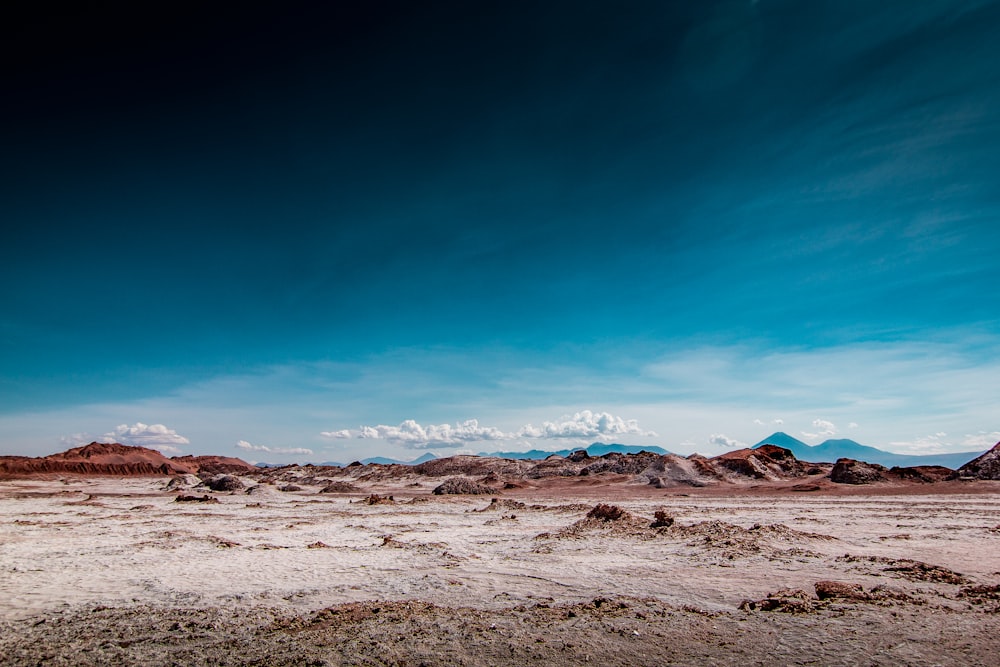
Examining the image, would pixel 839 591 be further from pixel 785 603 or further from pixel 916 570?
pixel 916 570

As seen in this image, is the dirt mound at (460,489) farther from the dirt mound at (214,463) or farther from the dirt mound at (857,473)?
the dirt mound at (214,463)

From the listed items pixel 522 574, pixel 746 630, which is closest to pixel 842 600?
pixel 746 630

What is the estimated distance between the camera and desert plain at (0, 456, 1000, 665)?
645 centimetres

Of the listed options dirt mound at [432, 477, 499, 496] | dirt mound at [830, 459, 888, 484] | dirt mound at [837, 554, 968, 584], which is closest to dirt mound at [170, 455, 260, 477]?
dirt mound at [432, 477, 499, 496]

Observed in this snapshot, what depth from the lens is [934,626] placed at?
709cm

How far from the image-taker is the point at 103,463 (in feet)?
360

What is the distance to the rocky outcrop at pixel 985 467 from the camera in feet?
137

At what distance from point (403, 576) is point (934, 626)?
27.4 ft

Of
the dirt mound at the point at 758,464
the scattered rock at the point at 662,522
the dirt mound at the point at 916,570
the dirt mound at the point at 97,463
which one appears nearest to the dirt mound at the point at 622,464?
the dirt mound at the point at 758,464

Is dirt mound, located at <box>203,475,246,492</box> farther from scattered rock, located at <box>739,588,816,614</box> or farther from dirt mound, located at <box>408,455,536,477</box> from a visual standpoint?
scattered rock, located at <box>739,588,816,614</box>

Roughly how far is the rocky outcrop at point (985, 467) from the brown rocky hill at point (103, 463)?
123512mm

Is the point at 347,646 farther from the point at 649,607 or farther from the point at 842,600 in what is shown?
the point at 842,600

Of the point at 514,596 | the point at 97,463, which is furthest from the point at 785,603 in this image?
the point at 97,463

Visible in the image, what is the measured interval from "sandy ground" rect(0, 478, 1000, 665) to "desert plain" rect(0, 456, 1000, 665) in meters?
0.04
